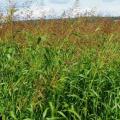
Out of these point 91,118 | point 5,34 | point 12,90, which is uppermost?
point 5,34

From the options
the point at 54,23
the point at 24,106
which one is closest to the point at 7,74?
the point at 24,106

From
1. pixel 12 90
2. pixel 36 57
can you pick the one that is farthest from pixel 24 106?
pixel 36 57

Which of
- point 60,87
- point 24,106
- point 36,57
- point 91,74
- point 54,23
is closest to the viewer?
point 24,106

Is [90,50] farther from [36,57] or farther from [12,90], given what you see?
[12,90]

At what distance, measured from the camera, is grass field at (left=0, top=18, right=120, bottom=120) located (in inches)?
132

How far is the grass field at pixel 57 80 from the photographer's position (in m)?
3.35

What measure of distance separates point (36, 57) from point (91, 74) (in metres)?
0.93

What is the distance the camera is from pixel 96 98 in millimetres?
3611

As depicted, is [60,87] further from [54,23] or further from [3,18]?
[54,23]

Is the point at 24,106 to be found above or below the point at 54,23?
below

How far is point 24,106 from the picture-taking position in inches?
131

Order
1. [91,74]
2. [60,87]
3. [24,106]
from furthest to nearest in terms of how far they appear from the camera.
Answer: [91,74], [60,87], [24,106]

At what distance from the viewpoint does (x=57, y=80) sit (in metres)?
3.22

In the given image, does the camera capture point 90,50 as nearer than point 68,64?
No
